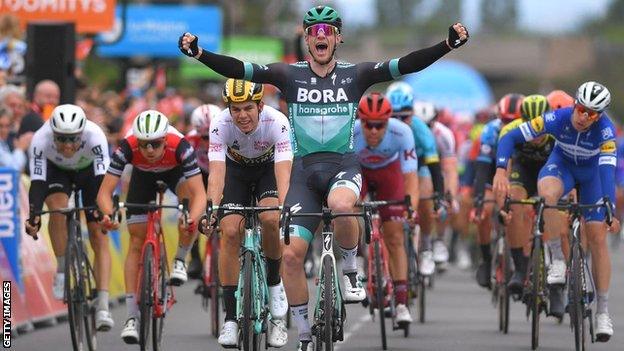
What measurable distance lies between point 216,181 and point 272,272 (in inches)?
34.7

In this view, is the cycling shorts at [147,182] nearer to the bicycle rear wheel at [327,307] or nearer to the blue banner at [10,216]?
the blue banner at [10,216]

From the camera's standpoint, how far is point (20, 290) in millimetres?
16625

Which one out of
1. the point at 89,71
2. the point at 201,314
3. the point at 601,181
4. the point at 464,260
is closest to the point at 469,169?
the point at 464,260

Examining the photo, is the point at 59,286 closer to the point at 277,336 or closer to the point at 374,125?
the point at 277,336

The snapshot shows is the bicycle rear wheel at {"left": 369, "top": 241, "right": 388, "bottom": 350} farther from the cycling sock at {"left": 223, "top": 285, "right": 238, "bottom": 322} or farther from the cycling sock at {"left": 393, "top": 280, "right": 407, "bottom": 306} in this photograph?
the cycling sock at {"left": 223, "top": 285, "right": 238, "bottom": 322}

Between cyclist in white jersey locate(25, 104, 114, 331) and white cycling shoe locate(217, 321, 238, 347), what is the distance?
195 cm

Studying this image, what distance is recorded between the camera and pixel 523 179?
17.4 meters

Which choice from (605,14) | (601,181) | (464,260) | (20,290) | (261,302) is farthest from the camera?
(605,14)

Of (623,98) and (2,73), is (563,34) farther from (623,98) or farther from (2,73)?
(2,73)

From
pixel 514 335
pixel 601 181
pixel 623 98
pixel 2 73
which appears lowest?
pixel 514 335

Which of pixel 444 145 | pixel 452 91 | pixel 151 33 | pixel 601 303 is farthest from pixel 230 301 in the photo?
pixel 452 91

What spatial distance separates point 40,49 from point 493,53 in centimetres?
12343

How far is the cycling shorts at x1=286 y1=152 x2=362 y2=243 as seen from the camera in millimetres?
12664

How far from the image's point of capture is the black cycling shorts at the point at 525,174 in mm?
17391
